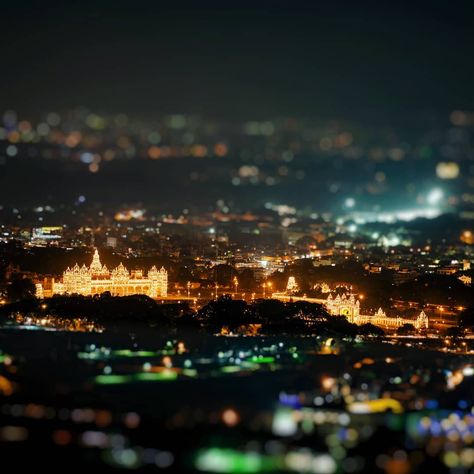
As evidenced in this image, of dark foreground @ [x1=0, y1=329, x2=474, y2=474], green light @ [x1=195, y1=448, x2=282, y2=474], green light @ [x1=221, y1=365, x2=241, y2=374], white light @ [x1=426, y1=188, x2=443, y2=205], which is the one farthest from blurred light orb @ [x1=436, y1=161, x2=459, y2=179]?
green light @ [x1=195, y1=448, x2=282, y2=474]

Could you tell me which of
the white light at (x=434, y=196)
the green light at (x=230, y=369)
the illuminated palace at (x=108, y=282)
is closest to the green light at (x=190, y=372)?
the green light at (x=230, y=369)

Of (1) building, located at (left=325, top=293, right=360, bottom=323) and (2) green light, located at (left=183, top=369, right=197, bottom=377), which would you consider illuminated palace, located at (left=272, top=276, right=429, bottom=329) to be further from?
(2) green light, located at (left=183, top=369, right=197, bottom=377)

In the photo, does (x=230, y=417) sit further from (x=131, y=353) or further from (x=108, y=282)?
(x=108, y=282)

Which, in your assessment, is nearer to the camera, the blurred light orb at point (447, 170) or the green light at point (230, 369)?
the green light at point (230, 369)

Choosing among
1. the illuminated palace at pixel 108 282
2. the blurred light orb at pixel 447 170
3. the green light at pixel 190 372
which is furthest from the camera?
the blurred light orb at pixel 447 170

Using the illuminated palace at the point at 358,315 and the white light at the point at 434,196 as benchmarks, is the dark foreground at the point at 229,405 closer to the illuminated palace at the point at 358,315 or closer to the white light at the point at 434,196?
the illuminated palace at the point at 358,315

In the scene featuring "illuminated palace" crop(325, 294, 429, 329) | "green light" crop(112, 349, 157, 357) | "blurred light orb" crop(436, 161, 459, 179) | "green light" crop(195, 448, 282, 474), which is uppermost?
"blurred light orb" crop(436, 161, 459, 179)
